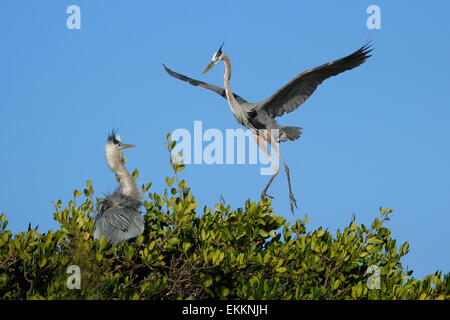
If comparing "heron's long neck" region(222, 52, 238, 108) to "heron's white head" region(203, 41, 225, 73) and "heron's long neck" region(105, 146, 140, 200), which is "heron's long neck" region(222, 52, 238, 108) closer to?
"heron's white head" region(203, 41, 225, 73)

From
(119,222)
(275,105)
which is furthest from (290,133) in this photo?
(119,222)

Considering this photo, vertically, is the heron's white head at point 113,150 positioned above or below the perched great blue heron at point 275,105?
below

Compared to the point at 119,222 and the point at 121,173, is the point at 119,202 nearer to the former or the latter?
the point at 119,222

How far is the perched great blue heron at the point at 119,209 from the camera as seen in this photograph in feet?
22.7

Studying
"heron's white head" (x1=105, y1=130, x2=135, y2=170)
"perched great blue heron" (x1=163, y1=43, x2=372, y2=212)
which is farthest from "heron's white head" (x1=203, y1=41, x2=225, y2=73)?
"heron's white head" (x1=105, y1=130, x2=135, y2=170)

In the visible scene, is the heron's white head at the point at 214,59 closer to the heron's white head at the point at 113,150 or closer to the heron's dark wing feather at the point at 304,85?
the heron's dark wing feather at the point at 304,85

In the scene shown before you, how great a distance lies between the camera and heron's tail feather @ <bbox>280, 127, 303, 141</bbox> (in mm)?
10594

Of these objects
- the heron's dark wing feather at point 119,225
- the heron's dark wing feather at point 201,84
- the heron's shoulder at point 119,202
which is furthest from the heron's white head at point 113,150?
the heron's dark wing feather at point 201,84

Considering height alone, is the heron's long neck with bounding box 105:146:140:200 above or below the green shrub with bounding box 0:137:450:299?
above

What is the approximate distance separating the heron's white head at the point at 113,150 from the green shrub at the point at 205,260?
0.69m

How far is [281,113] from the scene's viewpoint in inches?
431

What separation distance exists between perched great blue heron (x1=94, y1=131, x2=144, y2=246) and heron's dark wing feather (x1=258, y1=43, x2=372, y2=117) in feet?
12.8

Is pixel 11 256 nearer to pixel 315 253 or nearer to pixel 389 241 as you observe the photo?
pixel 315 253
